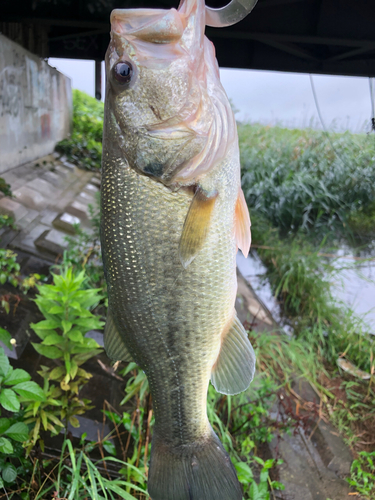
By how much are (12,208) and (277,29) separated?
16.8 feet

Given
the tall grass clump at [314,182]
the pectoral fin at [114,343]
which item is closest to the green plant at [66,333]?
the pectoral fin at [114,343]

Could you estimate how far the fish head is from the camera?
3.46 feet

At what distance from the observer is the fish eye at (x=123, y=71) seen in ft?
3.48

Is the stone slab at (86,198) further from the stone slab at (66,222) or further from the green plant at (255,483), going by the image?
the green plant at (255,483)

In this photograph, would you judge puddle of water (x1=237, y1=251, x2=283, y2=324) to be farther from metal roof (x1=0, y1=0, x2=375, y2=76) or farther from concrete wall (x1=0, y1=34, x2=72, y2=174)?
concrete wall (x1=0, y1=34, x2=72, y2=174)

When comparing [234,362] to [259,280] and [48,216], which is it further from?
[48,216]

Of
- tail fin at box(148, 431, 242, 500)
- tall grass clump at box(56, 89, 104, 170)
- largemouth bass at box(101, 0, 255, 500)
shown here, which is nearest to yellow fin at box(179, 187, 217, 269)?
largemouth bass at box(101, 0, 255, 500)

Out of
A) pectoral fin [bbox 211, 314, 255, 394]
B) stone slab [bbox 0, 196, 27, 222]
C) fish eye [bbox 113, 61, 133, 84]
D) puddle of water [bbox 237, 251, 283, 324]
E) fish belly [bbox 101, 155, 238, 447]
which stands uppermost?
fish eye [bbox 113, 61, 133, 84]

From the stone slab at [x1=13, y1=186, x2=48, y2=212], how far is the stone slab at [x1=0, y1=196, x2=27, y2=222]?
0.69 ft

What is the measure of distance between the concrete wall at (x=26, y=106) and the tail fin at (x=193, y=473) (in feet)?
21.1

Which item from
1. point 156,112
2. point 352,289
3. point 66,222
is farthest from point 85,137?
point 156,112

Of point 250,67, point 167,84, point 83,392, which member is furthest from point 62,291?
point 250,67

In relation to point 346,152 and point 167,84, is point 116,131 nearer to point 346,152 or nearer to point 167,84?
point 167,84

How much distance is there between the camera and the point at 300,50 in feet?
20.8
